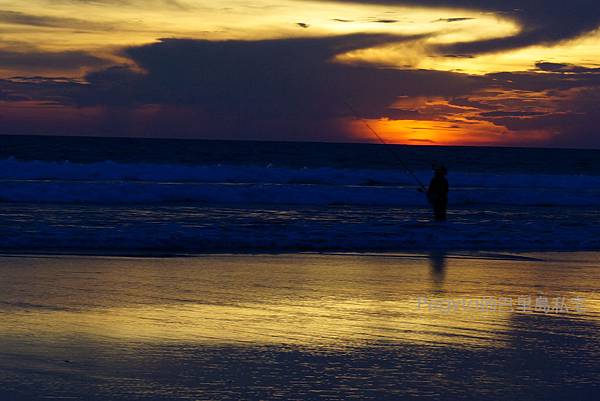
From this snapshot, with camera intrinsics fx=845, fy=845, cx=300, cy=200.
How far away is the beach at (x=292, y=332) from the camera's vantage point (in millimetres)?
4941

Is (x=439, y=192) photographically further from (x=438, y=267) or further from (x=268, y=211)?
(x=438, y=267)

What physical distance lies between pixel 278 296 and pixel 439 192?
10.7m

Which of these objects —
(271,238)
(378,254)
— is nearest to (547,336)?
(378,254)

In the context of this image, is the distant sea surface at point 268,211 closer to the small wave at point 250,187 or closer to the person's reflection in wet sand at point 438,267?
the small wave at point 250,187

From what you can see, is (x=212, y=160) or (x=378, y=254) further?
(x=212, y=160)

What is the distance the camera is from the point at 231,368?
17.4 ft

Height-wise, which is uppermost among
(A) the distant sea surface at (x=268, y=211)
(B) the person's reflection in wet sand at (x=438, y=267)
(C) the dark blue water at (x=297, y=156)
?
(C) the dark blue water at (x=297, y=156)

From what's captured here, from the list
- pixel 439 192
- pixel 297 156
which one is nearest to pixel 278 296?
pixel 439 192

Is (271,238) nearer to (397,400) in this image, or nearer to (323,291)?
(323,291)

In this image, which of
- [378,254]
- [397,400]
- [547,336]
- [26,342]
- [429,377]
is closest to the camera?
[397,400]

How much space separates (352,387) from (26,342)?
7.94 ft

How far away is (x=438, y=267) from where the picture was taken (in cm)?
1106

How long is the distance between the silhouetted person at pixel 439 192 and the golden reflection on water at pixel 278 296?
19.9 feet

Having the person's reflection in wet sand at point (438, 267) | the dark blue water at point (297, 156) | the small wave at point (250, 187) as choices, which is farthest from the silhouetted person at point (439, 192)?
the dark blue water at point (297, 156)
